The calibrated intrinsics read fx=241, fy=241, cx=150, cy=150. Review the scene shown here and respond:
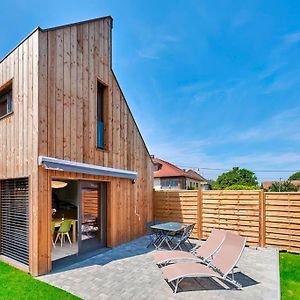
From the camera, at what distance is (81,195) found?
10.2 metres

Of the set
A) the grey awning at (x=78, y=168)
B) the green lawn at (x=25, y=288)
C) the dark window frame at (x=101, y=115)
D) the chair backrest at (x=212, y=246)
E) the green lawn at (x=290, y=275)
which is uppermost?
the dark window frame at (x=101, y=115)

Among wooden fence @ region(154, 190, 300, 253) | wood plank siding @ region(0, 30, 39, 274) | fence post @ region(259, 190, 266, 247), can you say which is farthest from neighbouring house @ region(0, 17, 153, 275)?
fence post @ region(259, 190, 266, 247)

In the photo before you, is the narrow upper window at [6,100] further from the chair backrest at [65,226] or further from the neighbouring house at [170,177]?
the neighbouring house at [170,177]

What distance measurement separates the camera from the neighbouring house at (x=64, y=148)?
26.6 feet

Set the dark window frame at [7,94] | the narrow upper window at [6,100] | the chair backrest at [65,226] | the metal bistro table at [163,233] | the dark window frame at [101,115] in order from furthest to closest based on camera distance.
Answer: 1. the dark window frame at [101,115]
2. the chair backrest at [65,226]
3. the metal bistro table at [163,233]
4. the narrow upper window at [6,100]
5. the dark window frame at [7,94]

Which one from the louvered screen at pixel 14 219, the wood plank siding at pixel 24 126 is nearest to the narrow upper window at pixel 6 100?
the wood plank siding at pixel 24 126

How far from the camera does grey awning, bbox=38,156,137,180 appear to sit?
25.8ft

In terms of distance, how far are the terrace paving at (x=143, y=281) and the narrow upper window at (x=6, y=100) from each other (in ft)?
22.8

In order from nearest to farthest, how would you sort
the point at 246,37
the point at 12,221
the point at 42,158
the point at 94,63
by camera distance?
the point at 42,158 < the point at 12,221 < the point at 94,63 < the point at 246,37

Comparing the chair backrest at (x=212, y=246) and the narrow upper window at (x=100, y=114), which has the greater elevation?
the narrow upper window at (x=100, y=114)

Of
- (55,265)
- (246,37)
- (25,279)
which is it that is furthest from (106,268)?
(246,37)

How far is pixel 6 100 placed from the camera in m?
10.7

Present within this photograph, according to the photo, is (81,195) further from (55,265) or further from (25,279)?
(25,279)

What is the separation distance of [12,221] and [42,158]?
10.9ft
